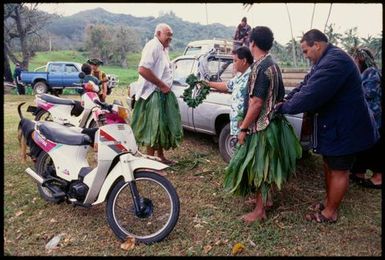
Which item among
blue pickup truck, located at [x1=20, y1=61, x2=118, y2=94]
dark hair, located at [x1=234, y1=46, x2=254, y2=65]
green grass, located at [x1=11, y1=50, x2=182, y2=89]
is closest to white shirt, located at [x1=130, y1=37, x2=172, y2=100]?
dark hair, located at [x1=234, y1=46, x2=254, y2=65]

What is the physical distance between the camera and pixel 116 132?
11.0ft

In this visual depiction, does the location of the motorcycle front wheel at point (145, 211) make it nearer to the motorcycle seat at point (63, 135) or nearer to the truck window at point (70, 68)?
the motorcycle seat at point (63, 135)

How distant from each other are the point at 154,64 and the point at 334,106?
240 cm

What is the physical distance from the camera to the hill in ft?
227

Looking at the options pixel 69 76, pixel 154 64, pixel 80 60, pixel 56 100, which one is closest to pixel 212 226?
pixel 154 64

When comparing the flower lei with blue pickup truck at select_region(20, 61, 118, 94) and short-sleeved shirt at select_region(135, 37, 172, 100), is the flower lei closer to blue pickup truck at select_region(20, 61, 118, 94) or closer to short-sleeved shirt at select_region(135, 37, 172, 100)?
short-sleeved shirt at select_region(135, 37, 172, 100)

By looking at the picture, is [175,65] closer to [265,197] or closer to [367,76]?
[367,76]

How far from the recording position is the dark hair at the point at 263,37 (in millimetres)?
3314

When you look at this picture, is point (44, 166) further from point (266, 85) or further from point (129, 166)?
point (266, 85)

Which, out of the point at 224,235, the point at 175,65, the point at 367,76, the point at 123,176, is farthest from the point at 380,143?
the point at 175,65

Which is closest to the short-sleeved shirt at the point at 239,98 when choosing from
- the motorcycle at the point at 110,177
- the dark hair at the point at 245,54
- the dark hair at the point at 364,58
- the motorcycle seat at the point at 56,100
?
the dark hair at the point at 245,54

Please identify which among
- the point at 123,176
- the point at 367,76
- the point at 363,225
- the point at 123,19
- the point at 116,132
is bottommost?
the point at 363,225

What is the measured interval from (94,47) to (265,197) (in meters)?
43.5

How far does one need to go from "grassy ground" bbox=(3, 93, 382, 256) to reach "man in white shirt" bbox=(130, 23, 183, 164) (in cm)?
64
